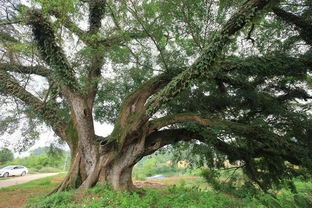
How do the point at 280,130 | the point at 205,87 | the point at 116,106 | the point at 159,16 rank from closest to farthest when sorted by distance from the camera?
the point at 159,16
the point at 280,130
the point at 205,87
the point at 116,106

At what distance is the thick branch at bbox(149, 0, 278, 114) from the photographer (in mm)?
5469

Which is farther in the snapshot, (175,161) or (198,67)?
(175,161)

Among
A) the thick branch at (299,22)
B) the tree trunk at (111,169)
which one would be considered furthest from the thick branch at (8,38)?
the thick branch at (299,22)

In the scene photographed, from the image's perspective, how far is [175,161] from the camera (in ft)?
36.4

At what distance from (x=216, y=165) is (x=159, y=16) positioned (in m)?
6.01

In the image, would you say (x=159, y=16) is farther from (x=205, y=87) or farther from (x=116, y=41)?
(x=205, y=87)

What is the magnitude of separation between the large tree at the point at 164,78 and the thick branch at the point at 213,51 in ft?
0.10

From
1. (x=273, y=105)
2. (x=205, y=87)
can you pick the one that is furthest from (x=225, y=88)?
(x=273, y=105)

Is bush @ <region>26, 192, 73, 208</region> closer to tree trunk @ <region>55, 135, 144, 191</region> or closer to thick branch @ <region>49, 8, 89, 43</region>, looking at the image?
tree trunk @ <region>55, 135, 144, 191</region>

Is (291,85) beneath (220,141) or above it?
above

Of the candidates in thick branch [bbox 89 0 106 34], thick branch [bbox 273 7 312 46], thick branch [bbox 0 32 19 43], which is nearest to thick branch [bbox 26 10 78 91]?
thick branch [bbox 0 32 19 43]

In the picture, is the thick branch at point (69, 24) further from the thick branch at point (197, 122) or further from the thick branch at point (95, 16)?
the thick branch at point (197, 122)

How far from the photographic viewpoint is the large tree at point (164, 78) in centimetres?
702

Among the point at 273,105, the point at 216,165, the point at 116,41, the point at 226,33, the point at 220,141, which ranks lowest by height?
the point at 216,165
